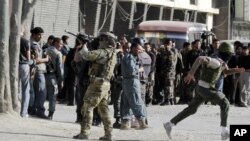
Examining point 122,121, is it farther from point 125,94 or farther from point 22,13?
point 22,13

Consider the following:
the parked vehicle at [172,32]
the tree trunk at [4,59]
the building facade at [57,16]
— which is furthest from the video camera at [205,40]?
the tree trunk at [4,59]

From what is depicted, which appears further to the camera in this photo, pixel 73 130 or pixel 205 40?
pixel 205 40

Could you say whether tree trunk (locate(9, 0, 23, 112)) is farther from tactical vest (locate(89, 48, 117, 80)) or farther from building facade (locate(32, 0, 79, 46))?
building facade (locate(32, 0, 79, 46))

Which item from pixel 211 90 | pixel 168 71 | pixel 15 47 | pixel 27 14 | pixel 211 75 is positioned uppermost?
pixel 27 14

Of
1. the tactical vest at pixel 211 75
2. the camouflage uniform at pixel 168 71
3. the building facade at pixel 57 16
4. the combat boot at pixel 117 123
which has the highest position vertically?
the building facade at pixel 57 16

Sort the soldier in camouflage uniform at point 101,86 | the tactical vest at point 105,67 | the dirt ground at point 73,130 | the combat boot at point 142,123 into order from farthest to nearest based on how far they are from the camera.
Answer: the combat boot at point 142,123, the dirt ground at point 73,130, the tactical vest at point 105,67, the soldier in camouflage uniform at point 101,86

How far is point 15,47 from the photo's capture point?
1196 cm

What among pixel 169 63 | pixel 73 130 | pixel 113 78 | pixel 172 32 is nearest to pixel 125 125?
pixel 113 78

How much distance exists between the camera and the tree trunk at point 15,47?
1195 centimetres

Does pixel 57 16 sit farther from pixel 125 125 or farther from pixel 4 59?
pixel 4 59

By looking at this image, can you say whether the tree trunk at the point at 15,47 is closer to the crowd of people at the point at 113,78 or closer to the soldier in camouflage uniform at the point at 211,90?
the crowd of people at the point at 113,78

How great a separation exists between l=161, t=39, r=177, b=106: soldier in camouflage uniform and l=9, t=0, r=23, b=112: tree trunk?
7.36 meters

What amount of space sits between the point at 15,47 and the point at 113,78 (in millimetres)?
2127

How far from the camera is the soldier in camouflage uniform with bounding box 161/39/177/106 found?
1869 cm
